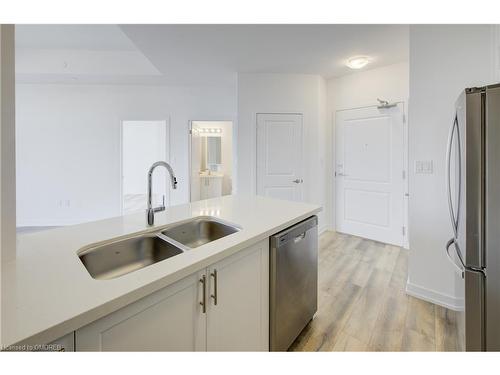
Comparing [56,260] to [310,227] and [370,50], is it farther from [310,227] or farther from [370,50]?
[370,50]

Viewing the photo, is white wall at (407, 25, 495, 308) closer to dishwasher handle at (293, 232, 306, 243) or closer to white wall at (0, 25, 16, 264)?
dishwasher handle at (293, 232, 306, 243)

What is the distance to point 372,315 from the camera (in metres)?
1.94

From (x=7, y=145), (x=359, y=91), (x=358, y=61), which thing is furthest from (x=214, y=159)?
Answer: (x=7, y=145)

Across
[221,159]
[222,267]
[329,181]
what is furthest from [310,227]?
[221,159]

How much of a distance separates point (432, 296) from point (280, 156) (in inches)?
99.5

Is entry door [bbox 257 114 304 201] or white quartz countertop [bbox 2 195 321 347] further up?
entry door [bbox 257 114 304 201]

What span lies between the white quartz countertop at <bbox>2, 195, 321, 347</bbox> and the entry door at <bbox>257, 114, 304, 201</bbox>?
2.41 metres

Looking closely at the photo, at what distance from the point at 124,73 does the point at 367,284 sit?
15.2 ft

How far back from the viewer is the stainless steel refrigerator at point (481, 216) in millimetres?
1156

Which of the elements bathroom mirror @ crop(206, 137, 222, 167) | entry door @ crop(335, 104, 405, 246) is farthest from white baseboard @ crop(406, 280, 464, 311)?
bathroom mirror @ crop(206, 137, 222, 167)

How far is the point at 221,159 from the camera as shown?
706cm

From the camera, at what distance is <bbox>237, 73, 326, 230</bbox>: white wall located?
383 cm

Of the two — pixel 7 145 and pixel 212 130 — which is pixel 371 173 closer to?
pixel 7 145

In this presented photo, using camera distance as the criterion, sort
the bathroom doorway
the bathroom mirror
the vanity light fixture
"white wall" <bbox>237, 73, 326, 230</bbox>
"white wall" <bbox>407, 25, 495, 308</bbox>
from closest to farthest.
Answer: "white wall" <bbox>407, 25, 495, 308</bbox>, "white wall" <bbox>237, 73, 326, 230</bbox>, the bathroom doorway, the vanity light fixture, the bathroom mirror
